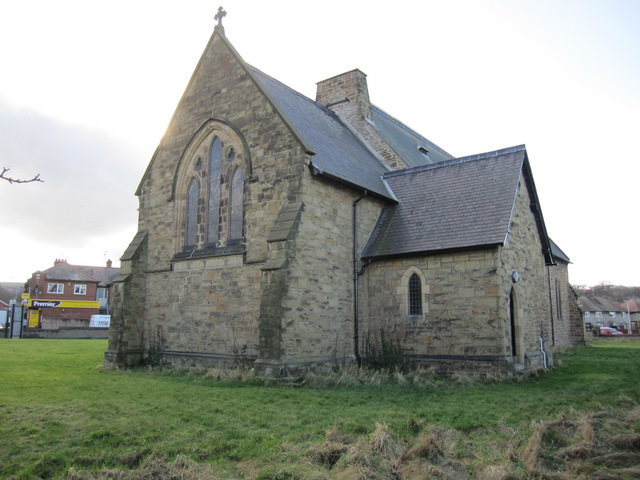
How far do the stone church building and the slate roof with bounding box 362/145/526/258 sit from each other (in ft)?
0.19

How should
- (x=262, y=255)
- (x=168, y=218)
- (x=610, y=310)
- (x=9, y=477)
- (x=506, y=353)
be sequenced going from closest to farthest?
(x=9, y=477)
(x=506, y=353)
(x=262, y=255)
(x=168, y=218)
(x=610, y=310)

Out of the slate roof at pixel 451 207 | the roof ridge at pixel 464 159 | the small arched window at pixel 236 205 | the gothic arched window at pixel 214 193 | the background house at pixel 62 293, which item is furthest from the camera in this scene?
the background house at pixel 62 293

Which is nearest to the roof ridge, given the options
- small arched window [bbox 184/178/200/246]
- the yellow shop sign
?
small arched window [bbox 184/178/200/246]

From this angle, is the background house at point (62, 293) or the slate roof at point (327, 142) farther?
the background house at point (62, 293)

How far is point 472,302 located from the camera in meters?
15.2

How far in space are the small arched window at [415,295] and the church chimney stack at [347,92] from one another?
1047 centimetres

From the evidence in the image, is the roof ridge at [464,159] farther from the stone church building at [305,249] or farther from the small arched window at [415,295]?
the small arched window at [415,295]

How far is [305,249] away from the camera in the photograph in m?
15.1

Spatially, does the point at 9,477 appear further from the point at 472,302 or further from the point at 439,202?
the point at 439,202

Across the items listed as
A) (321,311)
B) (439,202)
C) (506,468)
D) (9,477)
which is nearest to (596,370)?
(439,202)

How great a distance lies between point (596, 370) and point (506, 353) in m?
5.10

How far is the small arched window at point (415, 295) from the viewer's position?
16.4 metres

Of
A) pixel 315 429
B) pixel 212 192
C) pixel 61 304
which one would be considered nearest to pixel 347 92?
pixel 212 192

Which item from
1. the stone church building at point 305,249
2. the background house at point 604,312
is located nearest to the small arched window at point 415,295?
the stone church building at point 305,249
